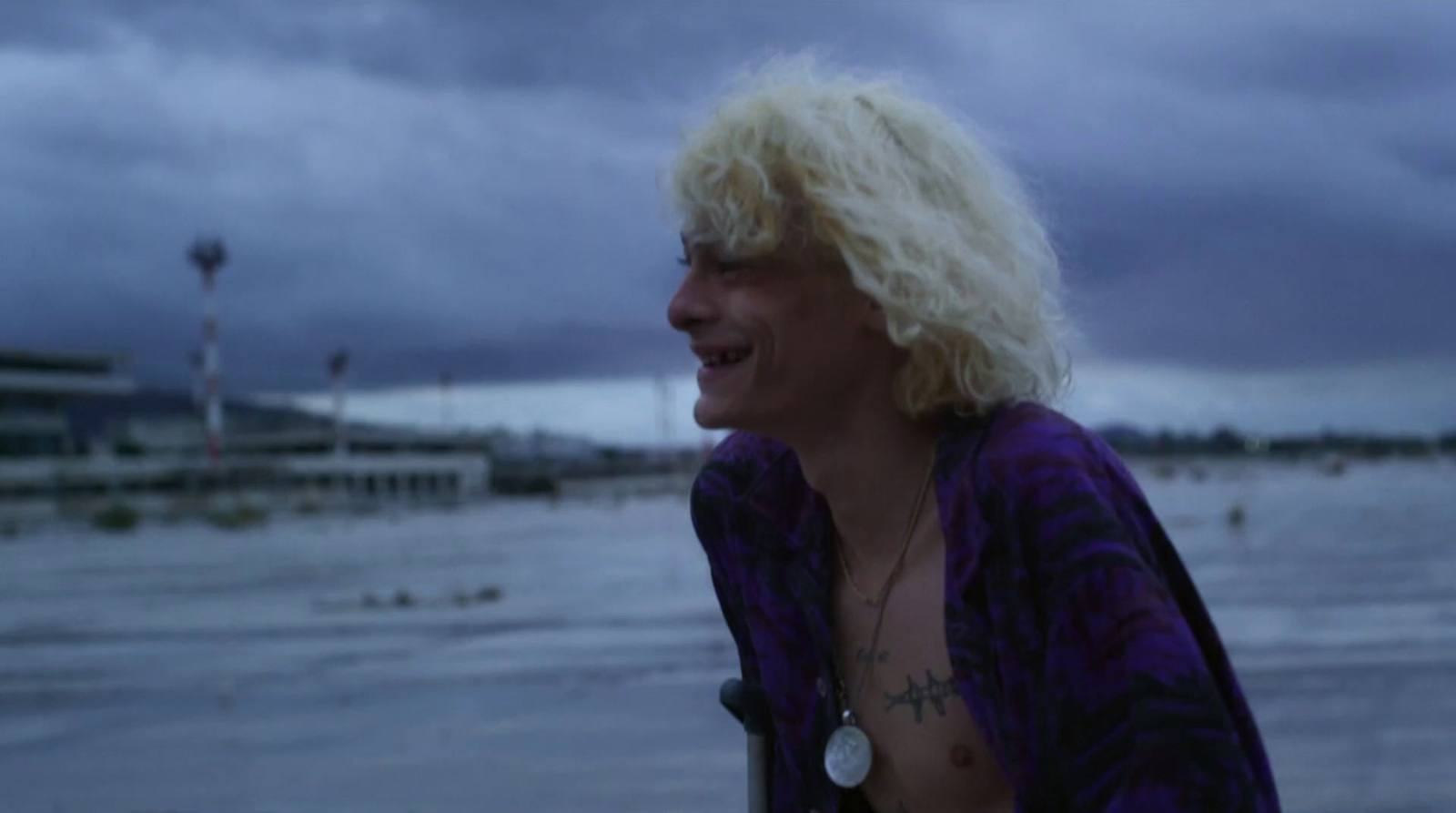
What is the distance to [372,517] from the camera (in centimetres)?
4297

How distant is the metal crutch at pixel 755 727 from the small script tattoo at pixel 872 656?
0.17 metres

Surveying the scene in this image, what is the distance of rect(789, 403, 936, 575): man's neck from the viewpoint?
208cm

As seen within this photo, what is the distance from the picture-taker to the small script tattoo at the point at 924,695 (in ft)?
6.42

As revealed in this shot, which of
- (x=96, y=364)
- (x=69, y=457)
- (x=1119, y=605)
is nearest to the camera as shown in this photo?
(x=1119, y=605)

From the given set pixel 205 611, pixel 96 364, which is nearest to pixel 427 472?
pixel 96 364

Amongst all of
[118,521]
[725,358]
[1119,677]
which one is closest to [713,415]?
[725,358]

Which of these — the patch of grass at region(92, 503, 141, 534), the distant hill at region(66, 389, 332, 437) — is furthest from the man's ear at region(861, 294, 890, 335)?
the distant hill at region(66, 389, 332, 437)

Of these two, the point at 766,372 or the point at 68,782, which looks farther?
the point at 68,782

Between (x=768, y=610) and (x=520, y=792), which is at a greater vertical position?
(x=768, y=610)

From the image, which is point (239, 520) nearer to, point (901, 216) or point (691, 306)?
point (691, 306)

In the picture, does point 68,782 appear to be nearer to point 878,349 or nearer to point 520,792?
point 520,792

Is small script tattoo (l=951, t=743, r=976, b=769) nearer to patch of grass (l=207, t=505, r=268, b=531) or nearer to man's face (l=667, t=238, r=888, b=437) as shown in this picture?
man's face (l=667, t=238, r=888, b=437)

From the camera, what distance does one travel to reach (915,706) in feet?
6.55

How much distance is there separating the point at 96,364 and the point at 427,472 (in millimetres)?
18016
